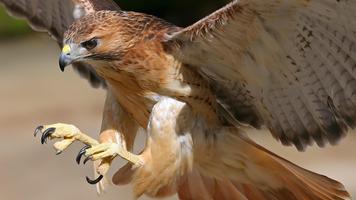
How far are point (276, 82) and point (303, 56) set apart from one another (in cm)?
26

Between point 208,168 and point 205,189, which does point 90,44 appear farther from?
point 205,189

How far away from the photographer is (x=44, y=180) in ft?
37.1

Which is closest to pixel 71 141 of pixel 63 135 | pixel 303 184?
pixel 63 135

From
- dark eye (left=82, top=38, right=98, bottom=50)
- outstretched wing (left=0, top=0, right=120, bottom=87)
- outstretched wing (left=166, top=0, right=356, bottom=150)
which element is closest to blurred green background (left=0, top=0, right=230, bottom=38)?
outstretched wing (left=0, top=0, right=120, bottom=87)

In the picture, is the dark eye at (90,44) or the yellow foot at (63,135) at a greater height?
the dark eye at (90,44)

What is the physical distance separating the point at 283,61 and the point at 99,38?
0.90 m

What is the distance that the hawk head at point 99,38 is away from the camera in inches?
233

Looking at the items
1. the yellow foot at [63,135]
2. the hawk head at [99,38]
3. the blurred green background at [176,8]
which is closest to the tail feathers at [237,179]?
the yellow foot at [63,135]

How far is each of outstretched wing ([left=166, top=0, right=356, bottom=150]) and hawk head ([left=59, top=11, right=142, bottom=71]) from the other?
225 mm

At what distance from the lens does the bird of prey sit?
5781mm

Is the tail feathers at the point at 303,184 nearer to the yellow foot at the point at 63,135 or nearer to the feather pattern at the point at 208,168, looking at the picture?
the feather pattern at the point at 208,168

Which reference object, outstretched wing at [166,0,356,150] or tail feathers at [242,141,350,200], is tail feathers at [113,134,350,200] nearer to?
tail feathers at [242,141,350,200]

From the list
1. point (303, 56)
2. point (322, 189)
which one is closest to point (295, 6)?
point (303, 56)

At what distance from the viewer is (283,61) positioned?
5965mm
